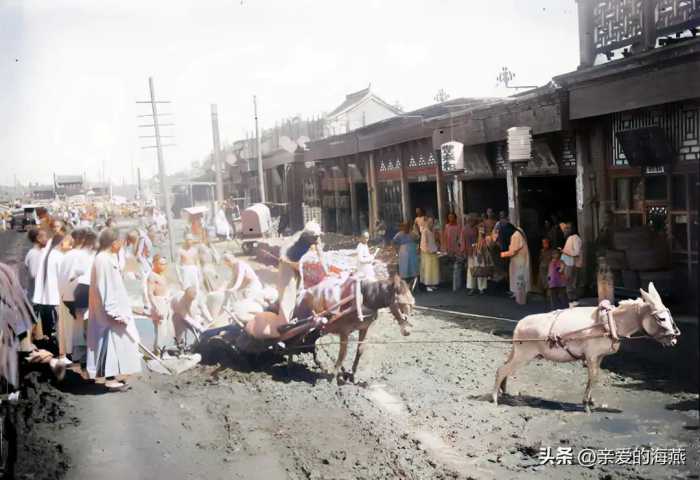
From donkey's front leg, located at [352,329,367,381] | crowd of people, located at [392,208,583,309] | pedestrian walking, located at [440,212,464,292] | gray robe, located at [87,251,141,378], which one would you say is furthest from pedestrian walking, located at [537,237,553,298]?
gray robe, located at [87,251,141,378]

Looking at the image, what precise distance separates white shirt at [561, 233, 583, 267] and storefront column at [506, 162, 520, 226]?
0.98ft

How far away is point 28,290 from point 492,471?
3038mm

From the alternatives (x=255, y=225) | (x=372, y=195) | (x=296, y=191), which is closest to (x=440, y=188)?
(x=372, y=195)

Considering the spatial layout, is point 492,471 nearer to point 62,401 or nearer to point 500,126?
point 500,126

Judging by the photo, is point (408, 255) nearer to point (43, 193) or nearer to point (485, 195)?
point (485, 195)

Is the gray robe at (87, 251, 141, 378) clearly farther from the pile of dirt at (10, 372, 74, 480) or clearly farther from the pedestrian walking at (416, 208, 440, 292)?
the pedestrian walking at (416, 208, 440, 292)

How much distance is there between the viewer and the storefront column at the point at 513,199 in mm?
3697

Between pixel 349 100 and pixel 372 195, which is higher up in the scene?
pixel 349 100

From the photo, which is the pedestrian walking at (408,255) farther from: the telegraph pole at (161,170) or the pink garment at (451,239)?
the telegraph pole at (161,170)

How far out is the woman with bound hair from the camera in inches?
164

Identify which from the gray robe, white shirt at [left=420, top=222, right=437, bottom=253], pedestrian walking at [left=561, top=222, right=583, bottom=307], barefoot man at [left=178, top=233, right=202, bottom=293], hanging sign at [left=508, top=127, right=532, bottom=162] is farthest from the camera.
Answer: barefoot man at [left=178, top=233, right=202, bottom=293]

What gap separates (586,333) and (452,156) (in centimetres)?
120

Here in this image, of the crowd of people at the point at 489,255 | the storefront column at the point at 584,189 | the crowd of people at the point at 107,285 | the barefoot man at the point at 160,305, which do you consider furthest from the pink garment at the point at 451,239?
the barefoot man at the point at 160,305

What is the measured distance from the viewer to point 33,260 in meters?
4.18
